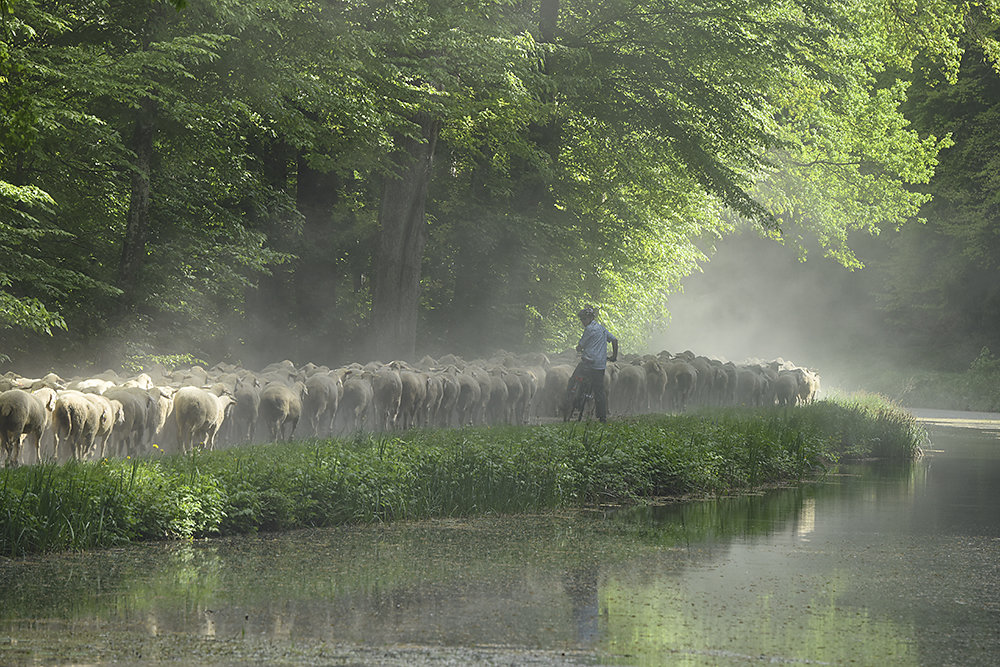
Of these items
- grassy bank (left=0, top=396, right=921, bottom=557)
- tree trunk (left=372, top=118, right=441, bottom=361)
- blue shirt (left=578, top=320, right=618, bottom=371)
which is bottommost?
grassy bank (left=0, top=396, right=921, bottom=557)

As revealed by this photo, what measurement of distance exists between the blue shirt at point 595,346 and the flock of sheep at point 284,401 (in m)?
1.21

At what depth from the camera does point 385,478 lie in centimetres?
1298

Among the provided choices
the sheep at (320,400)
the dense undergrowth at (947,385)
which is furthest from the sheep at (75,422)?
the dense undergrowth at (947,385)

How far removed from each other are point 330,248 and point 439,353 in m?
4.37

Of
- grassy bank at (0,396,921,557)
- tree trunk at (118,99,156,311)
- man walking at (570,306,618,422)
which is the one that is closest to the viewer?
grassy bank at (0,396,921,557)

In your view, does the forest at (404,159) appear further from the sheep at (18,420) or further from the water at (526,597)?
the water at (526,597)

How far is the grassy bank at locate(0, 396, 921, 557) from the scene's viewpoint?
1051cm

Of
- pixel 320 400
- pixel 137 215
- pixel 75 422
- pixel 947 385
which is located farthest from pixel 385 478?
pixel 947 385

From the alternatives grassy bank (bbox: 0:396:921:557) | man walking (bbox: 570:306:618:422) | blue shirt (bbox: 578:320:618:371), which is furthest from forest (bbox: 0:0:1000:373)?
blue shirt (bbox: 578:320:618:371)

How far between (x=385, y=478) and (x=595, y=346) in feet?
29.7

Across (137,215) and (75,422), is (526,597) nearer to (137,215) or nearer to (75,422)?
(75,422)

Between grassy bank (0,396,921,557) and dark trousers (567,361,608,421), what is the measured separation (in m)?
0.76

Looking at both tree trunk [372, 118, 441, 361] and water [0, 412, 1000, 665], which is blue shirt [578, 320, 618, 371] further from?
water [0, 412, 1000, 665]

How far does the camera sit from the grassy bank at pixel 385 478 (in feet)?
34.5
